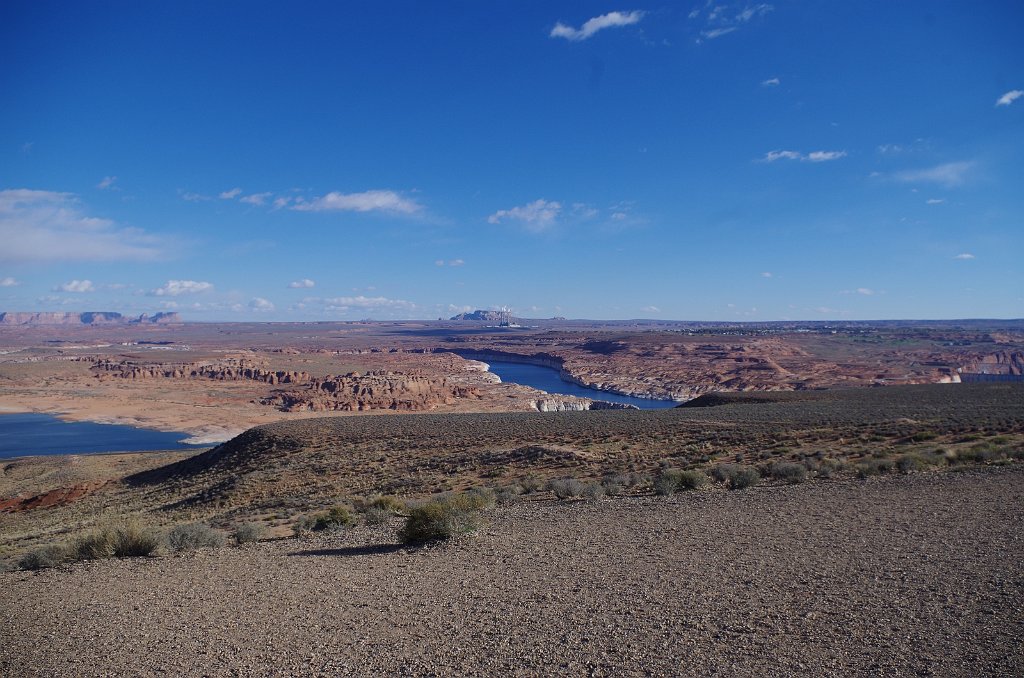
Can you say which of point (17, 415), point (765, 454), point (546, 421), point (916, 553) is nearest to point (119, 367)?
point (17, 415)

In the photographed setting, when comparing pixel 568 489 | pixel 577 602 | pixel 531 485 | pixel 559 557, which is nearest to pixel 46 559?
pixel 559 557

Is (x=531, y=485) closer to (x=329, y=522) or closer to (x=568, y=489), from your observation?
(x=568, y=489)

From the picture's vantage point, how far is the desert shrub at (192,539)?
10.8 meters

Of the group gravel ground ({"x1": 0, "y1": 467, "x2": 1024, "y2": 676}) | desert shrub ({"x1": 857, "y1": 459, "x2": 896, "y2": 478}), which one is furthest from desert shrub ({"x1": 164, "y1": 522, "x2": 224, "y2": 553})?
desert shrub ({"x1": 857, "y1": 459, "x2": 896, "y2": 478})

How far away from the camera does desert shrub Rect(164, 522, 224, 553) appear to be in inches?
424

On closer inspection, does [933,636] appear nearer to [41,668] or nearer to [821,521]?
[821,521]

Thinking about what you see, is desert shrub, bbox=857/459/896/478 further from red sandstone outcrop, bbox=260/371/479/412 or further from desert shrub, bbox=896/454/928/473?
red sandstone outcrop, bbox=260/371/479/412

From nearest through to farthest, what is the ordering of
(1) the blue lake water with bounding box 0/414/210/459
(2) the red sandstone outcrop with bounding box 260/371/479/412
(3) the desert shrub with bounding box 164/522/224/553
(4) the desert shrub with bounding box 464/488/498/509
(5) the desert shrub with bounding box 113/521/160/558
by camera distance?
(5) the desert shrub with bounding box 113/521/160/558
(3) the desert shrub with bounding box 164/522/224/553
(4) the desert shrub with bounding box 464/488/498/509
(1) the blue lake water with bounding box 0/414/210/459
(2) the red sandstone outcrop with bounding box 260/371/479/412

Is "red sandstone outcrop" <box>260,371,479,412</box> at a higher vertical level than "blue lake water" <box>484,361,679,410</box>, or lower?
higher

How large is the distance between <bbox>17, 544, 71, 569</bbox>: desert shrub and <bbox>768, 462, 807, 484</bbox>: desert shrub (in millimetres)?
14509

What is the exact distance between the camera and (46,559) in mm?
10055

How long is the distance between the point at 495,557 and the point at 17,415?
71905 mm

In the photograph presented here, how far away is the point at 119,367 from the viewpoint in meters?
89.9

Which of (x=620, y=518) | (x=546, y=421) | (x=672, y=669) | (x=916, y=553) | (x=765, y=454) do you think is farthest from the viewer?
(x=546, y=421)
